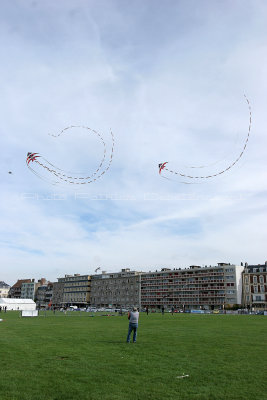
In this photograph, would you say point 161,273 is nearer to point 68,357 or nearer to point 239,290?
point 239,290

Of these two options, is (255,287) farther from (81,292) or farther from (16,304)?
(81,292)


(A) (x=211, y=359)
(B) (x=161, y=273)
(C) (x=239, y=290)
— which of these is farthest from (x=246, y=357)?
(B) (x=161, y=273)

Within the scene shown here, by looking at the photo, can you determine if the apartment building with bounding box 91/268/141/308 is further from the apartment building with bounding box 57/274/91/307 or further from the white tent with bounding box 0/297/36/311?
the white tent with bounding box 0/297/36/311

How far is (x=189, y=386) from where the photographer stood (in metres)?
8.94

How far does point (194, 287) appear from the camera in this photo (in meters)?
144

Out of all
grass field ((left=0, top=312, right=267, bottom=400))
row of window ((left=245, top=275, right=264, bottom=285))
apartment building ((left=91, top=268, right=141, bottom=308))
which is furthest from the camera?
apartment building ((left=91, top=268, right=141, bottom=308))

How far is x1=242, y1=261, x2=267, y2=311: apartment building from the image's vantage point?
123250 millimetres

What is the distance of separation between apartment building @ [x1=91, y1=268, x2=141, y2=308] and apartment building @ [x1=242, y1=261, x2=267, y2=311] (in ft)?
182

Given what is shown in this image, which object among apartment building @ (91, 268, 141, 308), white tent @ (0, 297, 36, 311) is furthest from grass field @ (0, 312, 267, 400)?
apartment building @ (91, 268, 141, 308)

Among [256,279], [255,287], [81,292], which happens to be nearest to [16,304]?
[255,287]

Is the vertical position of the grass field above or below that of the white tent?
above

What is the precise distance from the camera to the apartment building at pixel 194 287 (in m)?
132

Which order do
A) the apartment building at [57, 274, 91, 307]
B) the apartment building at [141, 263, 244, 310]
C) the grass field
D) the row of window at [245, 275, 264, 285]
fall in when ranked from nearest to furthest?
the grass field, the row of window at [245, 275, 264, 285], the apartment building at [141, 263, 244, 310], the apartment building at [57, 274, 91, 307]

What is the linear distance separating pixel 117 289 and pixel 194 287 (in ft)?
160
